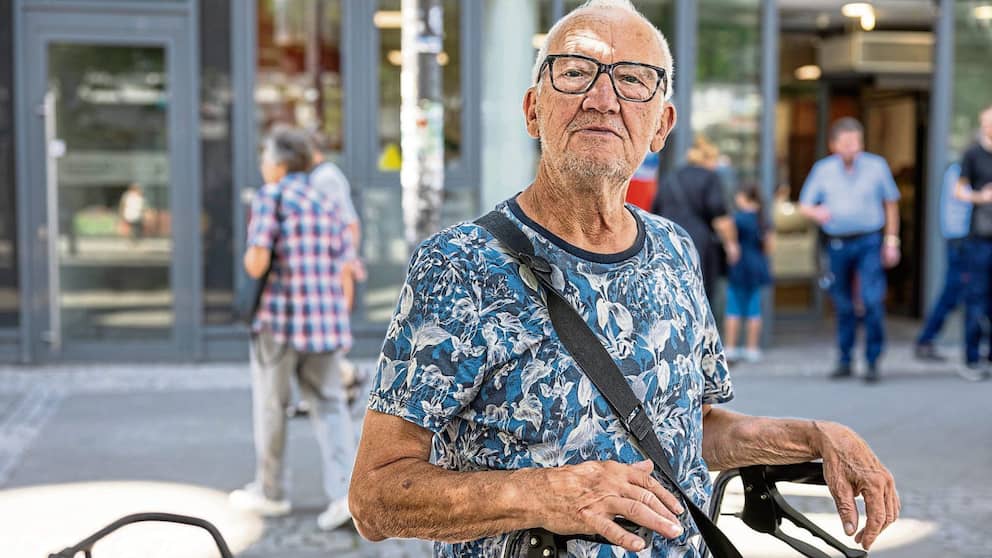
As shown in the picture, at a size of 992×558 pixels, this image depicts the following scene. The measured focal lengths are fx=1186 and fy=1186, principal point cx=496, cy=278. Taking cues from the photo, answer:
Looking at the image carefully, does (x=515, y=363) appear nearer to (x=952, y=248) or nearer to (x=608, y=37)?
(x=608, y=37)

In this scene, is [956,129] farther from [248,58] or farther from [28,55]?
[28,55]

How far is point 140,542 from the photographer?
17.1 feet

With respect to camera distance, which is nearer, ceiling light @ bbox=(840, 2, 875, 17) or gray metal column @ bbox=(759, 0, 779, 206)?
gray metal column @ bbox=(759, 0, 779, 206)

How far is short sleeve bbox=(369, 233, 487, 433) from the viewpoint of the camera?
1993mm

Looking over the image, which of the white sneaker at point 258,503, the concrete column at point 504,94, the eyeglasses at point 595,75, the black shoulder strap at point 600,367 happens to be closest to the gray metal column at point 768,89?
the concrete column at point 504,94

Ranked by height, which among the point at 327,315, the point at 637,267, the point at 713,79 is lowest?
the point at 327,315

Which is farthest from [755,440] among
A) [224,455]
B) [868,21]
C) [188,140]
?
[868,21]

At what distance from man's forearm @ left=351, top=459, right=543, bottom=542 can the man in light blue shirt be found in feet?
25.6

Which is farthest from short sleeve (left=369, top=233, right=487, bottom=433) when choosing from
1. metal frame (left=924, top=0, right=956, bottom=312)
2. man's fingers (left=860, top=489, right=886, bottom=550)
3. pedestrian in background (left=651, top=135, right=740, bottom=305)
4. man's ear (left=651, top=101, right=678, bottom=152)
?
metal frame (left=924, top=0, right=956, bottom=312)

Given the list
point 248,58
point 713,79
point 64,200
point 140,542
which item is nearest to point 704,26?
point 713,79

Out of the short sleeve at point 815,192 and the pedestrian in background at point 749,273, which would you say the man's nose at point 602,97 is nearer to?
the short sleeve at point 815,192

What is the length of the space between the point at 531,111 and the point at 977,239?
830 cm

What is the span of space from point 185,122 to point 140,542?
5.58 meters

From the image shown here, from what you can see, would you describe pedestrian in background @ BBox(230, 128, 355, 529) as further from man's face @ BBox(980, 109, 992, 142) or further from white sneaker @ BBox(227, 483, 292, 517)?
man's face @ BBox(980, 109, 992, 142)
